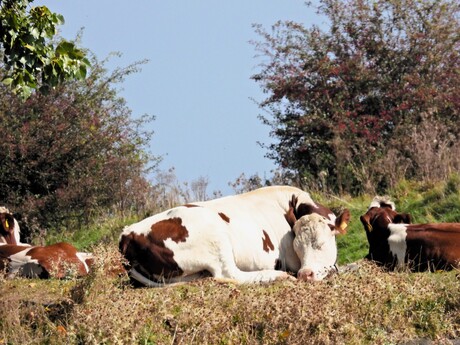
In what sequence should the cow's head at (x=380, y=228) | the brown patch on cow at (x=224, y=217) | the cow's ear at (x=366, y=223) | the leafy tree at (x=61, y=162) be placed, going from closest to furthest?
1. the brown patch on cow at (x=224, y=217)
2. the cow's head at (x=380, y=228)
3. the cow's ear at (x=366, y=223)
4. the leafy tree at (x=61, y=162)

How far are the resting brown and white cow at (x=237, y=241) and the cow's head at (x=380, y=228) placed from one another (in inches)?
31.0

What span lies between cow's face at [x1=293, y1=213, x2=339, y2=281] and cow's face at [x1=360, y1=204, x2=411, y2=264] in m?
1.02

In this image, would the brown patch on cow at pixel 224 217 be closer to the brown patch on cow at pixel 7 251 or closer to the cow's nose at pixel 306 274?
the cow's nose at pixel 306 274

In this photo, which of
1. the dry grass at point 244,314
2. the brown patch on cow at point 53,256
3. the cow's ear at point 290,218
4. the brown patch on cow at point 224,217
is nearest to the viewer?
the dry grass at point 244,314

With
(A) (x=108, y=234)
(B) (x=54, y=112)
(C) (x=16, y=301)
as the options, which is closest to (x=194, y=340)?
(C) (x=16, y=301)

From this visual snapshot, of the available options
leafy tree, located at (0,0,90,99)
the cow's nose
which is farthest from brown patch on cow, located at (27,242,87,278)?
the cow's nose

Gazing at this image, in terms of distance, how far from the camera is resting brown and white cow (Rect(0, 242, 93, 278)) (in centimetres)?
1495

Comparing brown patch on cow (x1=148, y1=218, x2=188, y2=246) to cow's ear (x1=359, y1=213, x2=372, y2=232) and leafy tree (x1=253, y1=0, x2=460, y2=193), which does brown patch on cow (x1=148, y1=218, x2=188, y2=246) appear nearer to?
cow's ear (x1=359, y1=213, x2=372, y2=232)

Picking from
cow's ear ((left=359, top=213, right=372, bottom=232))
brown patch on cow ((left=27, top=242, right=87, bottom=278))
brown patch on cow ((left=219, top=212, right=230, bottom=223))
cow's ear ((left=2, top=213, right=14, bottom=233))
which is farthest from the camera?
cow's ear ((left=2, top=213, right=14, bottom=233))

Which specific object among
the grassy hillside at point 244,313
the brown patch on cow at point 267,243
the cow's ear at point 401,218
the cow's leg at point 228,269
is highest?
the cow's ear at point 401,218

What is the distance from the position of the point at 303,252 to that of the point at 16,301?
3629 mm

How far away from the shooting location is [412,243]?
13.1m

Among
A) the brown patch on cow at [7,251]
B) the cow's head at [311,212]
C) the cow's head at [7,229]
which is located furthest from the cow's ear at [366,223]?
the cow's head at [7,229]

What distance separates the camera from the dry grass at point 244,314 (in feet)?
30.3
